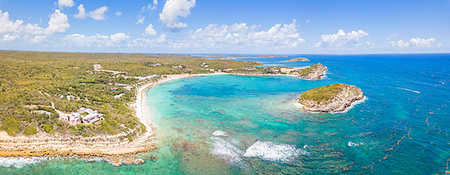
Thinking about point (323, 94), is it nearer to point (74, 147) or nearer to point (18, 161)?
point (74, 147)

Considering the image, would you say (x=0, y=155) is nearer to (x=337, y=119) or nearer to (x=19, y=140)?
(x=19, y=140)

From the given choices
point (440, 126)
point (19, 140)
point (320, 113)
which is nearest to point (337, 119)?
point (320, 113)

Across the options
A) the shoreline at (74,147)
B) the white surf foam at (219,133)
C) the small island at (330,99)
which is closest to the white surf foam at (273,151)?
the white surf foam at (219,133)

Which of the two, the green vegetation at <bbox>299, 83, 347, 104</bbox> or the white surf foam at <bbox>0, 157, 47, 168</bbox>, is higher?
the green vegetation at <bbox>299, 83, 347, 104</bbox>

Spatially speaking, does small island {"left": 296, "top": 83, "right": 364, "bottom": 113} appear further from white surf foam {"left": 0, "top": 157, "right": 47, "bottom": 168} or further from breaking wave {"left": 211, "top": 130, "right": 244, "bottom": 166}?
white surf foam {"left": 0, "top": 157, "right": 47, "bottom": 168}

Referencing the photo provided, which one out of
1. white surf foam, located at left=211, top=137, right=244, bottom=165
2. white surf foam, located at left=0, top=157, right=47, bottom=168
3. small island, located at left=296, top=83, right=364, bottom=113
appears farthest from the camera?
small island, located at left=296, top=83, right=364, bottom=113

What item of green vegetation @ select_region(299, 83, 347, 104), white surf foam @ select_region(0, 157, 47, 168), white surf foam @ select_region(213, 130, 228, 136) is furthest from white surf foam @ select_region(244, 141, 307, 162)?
white surf foam @ select_region(0, 157, 47, 168)
